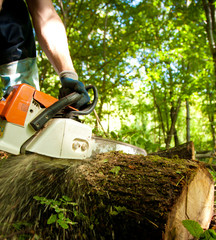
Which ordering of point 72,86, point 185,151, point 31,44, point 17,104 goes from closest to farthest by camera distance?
point 17,104 < point 72,86 < point 31,44 < point 185,151

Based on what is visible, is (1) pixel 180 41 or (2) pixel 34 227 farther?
(1) pixel 180 41

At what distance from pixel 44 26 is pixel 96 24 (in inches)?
188

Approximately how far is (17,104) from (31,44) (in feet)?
3.19

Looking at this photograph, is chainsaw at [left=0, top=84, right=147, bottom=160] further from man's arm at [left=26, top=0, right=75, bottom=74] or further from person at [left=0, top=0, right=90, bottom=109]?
man's arm at [left=26, top=0, right=75, bottom=74]

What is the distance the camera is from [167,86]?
613cm

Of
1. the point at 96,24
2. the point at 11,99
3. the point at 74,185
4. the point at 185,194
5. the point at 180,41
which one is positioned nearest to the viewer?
the point at 185,194

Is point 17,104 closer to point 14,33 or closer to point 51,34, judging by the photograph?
point 51,34

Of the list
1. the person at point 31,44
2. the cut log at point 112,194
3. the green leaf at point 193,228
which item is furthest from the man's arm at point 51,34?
the green leaf at point 193,228

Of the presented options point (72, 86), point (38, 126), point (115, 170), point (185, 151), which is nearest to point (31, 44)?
point (72, 86)

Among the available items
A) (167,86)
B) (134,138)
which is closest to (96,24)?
(167,86)

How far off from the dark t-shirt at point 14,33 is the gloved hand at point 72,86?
596 millimetres

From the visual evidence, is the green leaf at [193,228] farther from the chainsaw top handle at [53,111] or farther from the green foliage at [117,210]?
the chainsaw top handle at [53,111]

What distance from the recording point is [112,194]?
3.55 ft

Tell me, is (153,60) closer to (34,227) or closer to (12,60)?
(12,60)
